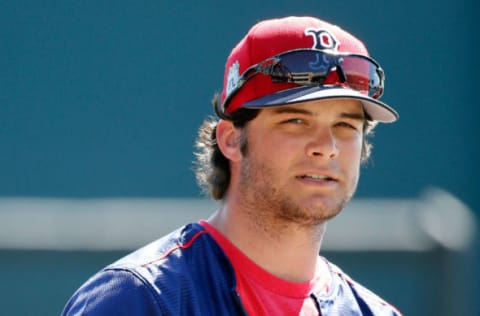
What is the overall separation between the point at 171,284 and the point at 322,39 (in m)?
0.81

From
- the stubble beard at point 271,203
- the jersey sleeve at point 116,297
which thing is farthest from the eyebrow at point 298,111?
the jersey sleeve at point 116,297

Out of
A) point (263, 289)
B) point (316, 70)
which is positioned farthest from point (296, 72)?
point (263, 289)

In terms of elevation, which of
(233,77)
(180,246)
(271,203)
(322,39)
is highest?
(322,39)

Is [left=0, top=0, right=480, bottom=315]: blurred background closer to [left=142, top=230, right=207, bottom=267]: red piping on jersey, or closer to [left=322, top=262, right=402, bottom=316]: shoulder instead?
[left=322, top=262, right=402, bottom=316]: shoulder

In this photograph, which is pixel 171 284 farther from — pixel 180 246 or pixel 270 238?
pixel 270 238

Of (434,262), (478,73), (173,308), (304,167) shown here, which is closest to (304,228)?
(304,167)

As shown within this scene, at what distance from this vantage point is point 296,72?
9.64 ft

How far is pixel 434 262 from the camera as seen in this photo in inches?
157

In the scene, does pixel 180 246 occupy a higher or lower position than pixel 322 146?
lower

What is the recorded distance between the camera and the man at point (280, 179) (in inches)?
111

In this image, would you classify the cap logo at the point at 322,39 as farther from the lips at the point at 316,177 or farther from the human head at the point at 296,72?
the lips at the point at 316,177

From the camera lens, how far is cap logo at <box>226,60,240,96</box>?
305 cm

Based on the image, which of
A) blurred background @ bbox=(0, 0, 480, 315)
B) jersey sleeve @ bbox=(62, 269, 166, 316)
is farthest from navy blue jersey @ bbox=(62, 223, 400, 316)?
blurred background @ bbox=(0, 0, 480, 315)

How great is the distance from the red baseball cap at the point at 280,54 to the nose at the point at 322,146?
116 mm
